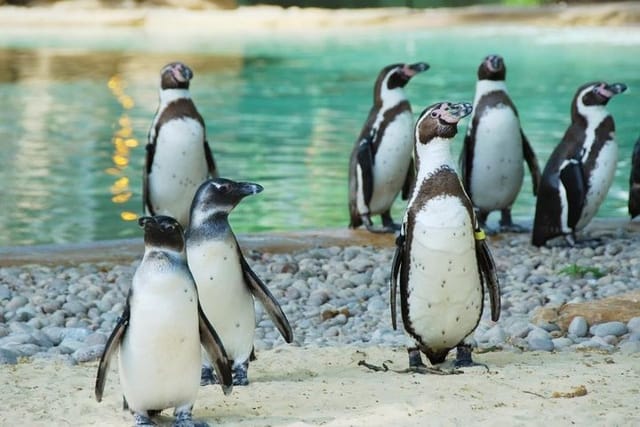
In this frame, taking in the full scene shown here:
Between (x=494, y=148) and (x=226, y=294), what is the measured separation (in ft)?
13.7

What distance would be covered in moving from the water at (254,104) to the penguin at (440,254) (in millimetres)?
5127

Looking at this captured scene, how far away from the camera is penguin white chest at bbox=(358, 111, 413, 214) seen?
29.0 ft

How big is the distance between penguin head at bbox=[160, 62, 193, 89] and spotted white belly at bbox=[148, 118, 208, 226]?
221 millimetres

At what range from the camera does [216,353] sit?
439 cm

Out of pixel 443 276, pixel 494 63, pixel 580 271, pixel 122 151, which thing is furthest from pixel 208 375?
pixel 122 151

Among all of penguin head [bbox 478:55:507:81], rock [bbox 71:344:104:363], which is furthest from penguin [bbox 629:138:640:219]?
rock [bbox 71:344:104:363]

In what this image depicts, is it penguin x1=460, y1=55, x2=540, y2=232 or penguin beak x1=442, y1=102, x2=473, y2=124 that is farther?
penguin x1=460, y1=55, x2=540, y2=232

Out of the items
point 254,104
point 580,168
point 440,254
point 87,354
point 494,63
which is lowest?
point 254,104

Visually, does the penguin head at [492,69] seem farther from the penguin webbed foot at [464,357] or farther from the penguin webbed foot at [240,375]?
the penguin webbed foot at [240,375]

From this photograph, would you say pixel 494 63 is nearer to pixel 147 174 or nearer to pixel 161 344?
pixel 147 174

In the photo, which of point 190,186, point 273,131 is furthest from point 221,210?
point 273,131

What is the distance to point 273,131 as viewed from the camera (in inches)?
646

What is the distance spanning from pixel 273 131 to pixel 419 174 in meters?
11.4

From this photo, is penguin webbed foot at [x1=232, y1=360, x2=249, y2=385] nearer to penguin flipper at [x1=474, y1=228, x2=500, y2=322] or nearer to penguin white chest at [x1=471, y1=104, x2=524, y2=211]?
penguin flipper at [x1=474, y1=228, x2=500, y2=322]
